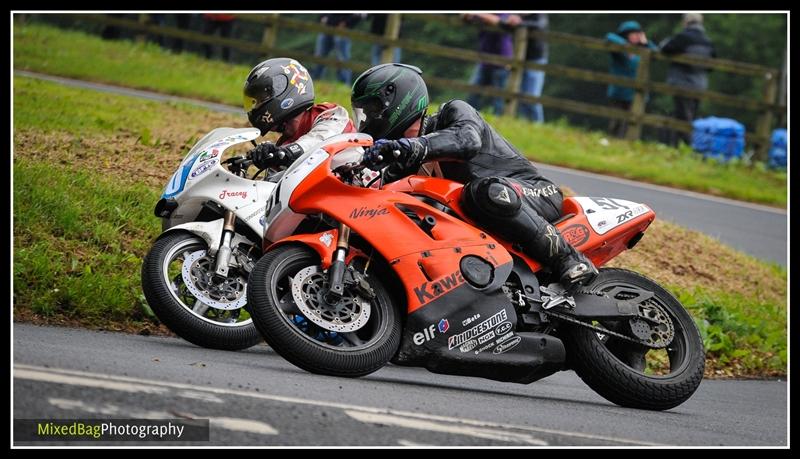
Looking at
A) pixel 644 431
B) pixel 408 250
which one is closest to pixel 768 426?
pixel 644 431

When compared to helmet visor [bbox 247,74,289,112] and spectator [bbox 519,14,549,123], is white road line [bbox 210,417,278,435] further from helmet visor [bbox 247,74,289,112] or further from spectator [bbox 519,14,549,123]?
spectator [bbox 519,14,549,123]

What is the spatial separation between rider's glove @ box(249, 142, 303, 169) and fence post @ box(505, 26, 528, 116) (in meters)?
13.3

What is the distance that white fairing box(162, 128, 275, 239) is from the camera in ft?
22.9

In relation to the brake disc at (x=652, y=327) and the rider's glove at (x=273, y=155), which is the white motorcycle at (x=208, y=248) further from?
the brake disc at (x=652, y=327)

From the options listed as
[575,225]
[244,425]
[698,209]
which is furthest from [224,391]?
[698,209]

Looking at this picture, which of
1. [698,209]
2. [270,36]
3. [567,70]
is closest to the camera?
[698,209]

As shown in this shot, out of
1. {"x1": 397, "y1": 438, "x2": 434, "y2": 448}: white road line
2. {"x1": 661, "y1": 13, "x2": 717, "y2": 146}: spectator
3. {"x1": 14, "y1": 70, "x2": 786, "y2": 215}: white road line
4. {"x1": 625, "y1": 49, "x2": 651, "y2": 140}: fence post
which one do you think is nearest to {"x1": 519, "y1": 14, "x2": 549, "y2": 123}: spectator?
{"x1": 625, "y1": 49, "x2": 651, "y2": 140}: fence post

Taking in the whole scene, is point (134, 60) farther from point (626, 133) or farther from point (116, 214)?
point (116, 214)

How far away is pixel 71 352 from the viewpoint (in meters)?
5.75

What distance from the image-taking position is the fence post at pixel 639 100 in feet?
65.9

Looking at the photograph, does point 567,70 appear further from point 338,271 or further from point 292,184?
point 338,271

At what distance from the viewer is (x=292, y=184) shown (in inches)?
244

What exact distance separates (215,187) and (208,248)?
345 millimetres

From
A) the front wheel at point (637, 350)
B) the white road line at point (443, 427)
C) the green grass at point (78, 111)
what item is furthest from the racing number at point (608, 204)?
the green grass at point (78, 111)
